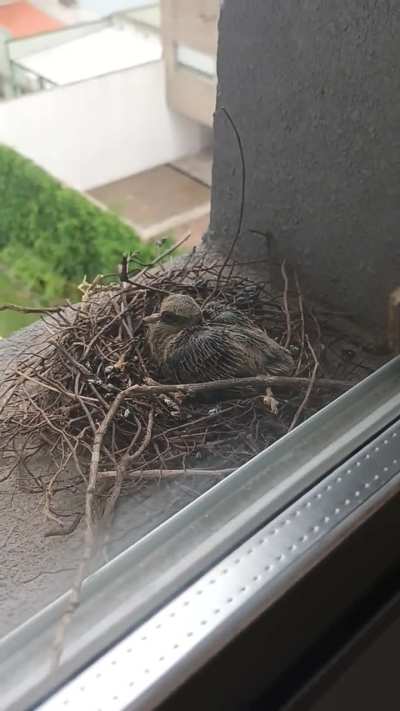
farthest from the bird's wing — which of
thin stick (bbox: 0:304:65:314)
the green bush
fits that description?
the green bush

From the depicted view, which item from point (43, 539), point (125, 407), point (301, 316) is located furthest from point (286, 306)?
point (43, 539)

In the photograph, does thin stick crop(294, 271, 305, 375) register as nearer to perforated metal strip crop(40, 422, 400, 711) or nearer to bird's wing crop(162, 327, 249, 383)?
bird's wing crop(162, 327, 249, 383)

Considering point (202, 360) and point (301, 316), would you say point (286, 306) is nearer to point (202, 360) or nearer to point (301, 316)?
point (301, 316)

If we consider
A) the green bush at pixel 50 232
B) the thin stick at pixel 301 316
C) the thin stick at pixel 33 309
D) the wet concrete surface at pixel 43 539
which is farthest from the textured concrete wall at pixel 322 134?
the wet concrete surface at pixel 43 539

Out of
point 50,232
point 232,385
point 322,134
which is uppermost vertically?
point 322,134

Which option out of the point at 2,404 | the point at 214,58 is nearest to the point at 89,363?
the point at 2,404

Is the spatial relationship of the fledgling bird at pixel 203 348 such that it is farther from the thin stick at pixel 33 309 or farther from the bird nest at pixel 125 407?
the thin stick at pixel 33 309
